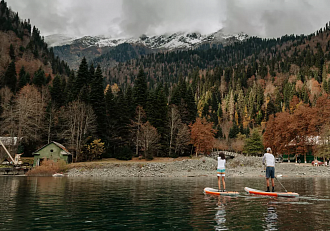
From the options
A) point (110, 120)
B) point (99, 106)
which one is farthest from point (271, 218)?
point (110, 120)

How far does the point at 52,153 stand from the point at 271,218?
58.2m

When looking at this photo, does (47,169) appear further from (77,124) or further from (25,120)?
(25,120)

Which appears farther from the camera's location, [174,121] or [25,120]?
[174,121]

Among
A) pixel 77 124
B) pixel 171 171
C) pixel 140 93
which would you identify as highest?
pixel 140 93

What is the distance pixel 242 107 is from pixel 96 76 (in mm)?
116411

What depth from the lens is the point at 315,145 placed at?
7519cm

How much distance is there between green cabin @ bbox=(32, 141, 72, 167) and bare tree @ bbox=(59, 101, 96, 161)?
233 cm

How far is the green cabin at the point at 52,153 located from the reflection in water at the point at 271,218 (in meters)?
54.6

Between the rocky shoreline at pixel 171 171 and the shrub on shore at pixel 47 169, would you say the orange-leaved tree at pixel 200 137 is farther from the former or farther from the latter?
the shrub on shore at pixel 47 169

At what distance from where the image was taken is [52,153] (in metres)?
61.5

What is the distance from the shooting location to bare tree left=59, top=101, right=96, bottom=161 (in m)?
64.0

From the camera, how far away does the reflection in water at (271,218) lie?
9.73 metres

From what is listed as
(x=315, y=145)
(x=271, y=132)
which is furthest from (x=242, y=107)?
(x=315, y=145)

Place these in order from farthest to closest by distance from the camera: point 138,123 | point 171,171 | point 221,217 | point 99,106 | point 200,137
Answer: point 200,137 < point 99,106 < point 138,123 < point 171,171 < point 221,217
